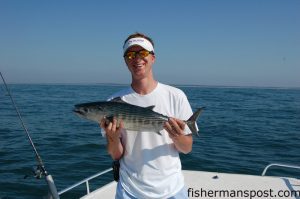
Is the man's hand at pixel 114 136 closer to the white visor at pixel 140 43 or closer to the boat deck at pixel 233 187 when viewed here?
the white visor at pixel 140 43

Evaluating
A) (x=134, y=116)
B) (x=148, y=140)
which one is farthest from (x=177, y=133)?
(x=134, y=116)

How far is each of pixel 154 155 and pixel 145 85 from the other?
0.71 meters

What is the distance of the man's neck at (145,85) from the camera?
3.39 m

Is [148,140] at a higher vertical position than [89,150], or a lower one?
higher

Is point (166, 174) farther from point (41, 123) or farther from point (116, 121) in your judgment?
point (41, 123)

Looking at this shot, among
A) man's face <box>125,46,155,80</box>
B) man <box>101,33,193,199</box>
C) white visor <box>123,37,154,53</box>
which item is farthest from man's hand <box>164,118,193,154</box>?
white visor <box>123,37,154,53</box>

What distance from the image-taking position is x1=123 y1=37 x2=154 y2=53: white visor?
3.34m

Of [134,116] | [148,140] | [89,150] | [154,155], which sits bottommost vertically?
[89,150]

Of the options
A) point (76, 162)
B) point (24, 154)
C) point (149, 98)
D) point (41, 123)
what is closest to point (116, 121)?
point (149, 98)

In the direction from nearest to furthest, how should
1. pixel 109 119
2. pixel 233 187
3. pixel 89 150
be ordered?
pixel 109 119, pixel 233 187, pixel 89 150

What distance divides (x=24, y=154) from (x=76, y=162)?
2460 millimetres

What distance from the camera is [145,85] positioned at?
340cm

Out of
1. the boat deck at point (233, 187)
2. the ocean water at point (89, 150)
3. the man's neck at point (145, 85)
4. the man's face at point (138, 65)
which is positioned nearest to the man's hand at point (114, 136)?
the man's neck at point (145, 85)

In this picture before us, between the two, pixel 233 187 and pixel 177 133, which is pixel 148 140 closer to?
pixel 177 133
